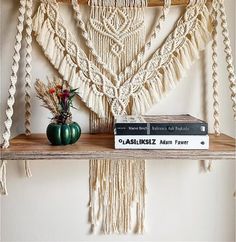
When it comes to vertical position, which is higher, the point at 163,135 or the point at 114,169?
the point at 163,135

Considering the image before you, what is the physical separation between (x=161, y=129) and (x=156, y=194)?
0.33 m

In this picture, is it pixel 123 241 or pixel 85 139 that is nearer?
pixel 85 139

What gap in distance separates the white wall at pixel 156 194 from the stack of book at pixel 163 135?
0.23 metres

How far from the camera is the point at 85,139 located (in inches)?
34.8

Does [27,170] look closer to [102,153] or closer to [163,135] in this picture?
[102,153]

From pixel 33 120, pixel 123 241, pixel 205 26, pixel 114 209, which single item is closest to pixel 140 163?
pixel 114 209

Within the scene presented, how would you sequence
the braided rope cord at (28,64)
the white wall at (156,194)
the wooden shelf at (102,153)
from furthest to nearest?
1. the white wall at (156,194)
2. the braided rope cord at (28,64)
3. the wooden shelf at (102,153)

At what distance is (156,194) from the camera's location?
0.99 m

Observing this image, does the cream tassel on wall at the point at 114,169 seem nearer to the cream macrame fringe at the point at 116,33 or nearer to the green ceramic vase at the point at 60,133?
the cream macrame fringe at the point at 116,33

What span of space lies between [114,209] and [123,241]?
0.12 m

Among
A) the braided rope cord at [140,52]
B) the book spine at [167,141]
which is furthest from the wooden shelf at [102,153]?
the braided rope cord at [140,52]

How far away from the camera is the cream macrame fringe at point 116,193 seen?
0.96 metres

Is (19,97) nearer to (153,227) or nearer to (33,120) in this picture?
(33,120)

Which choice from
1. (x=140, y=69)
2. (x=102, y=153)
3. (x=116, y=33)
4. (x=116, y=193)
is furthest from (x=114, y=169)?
(x=116, y=33)
